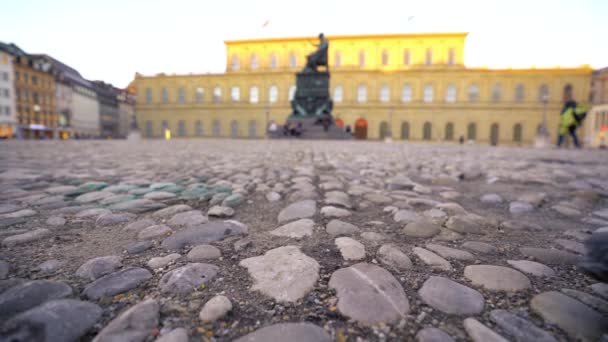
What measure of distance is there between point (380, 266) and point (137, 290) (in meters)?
0.77

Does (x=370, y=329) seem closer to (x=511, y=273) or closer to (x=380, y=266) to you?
(x=380, y=266)

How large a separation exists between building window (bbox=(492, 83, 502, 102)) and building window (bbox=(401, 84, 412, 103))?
1009cm

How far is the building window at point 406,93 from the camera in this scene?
39438 mm

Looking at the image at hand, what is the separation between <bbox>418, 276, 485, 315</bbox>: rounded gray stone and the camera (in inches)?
31.9

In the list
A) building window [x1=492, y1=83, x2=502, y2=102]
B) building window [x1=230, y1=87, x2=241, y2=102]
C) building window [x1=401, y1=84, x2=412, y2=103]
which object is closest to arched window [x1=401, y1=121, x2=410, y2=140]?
building window [x1=401, y1=84, x2=412, y2=103]

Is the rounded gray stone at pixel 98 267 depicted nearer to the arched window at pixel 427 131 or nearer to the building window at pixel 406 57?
the arched window at pixel 427 131

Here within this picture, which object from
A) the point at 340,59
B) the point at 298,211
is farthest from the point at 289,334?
the point at 340,59

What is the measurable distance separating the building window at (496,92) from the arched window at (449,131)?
5849mm

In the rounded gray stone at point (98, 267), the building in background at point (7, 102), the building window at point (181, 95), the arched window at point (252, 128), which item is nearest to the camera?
the rounded gray stone at point (98, 267)

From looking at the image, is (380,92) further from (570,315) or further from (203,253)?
(570,315)

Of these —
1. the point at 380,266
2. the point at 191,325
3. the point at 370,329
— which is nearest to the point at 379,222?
the point at 380,266

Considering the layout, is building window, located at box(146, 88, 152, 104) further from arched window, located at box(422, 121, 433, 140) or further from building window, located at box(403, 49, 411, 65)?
arched window, located at box(422, 121, 433, 140)

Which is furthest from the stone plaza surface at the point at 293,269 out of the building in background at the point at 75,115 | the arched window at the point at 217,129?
the building in background at the point at 75,115

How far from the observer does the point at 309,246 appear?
1.26 m
